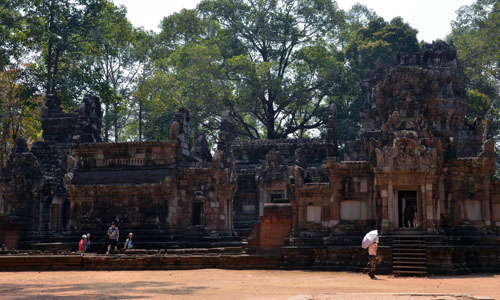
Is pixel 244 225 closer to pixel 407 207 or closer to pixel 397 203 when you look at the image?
pixel 407 207

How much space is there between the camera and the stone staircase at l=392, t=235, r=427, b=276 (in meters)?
20.9

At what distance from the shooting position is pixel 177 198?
32031 millimetres

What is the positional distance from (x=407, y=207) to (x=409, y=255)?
186 inches

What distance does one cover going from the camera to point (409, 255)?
2144 cm

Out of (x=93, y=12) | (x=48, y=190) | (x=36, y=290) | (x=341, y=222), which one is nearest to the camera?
(x=36, y=290)

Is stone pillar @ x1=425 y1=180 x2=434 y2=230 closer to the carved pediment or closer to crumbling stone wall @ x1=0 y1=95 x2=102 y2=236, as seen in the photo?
the carved pediment

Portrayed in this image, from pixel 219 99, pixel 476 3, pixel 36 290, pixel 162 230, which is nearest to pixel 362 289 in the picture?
pixel 36 290

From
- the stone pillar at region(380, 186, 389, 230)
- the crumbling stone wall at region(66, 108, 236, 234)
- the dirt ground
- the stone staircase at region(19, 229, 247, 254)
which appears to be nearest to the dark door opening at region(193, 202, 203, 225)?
the crumbling stone wall at region(66, 108, 236, 234)

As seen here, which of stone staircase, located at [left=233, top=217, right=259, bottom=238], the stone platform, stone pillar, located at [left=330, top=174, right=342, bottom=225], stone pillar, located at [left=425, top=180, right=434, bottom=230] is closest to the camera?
the stone platform

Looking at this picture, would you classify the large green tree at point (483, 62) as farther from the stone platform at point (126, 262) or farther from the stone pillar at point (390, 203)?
the stone platform at point (126, 262)

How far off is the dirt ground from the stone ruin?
3.09m

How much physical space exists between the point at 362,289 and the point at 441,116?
18.8 meters

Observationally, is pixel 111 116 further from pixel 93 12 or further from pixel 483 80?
pixel 483 80

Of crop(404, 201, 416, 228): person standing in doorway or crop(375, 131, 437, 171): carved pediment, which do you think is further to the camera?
crop(404, 201, 416, 228): person standing in doorway
